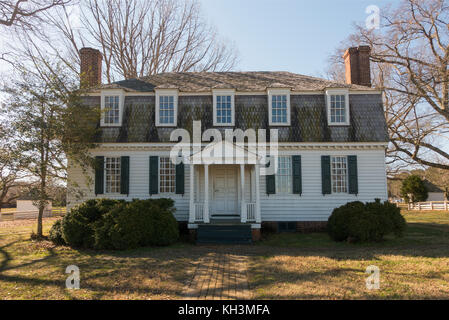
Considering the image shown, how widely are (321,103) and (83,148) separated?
10.5 m

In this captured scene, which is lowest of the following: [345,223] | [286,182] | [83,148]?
[345,223]

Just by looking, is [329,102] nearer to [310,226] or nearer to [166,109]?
[310,226]

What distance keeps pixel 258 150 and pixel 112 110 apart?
22.5ft

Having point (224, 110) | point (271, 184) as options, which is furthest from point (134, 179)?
point (271, 184)

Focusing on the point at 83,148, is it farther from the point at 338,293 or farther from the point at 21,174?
the point at 338,293

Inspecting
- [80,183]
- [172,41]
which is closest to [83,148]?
[80,183]

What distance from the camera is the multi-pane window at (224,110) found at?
13781mm

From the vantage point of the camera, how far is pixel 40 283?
6.54 meters

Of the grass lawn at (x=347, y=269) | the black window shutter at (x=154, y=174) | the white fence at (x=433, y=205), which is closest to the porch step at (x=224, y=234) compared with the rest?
the grass lawn at (x=347, y=269)

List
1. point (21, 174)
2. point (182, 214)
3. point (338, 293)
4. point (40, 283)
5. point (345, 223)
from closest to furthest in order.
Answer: point (338, 293)
point (40, 283)
point (345, 223)
point (21, 174)
point (182, 214)

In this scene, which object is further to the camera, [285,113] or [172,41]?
[172,41]

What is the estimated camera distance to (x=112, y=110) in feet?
45.6

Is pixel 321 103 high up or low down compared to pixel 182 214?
up
